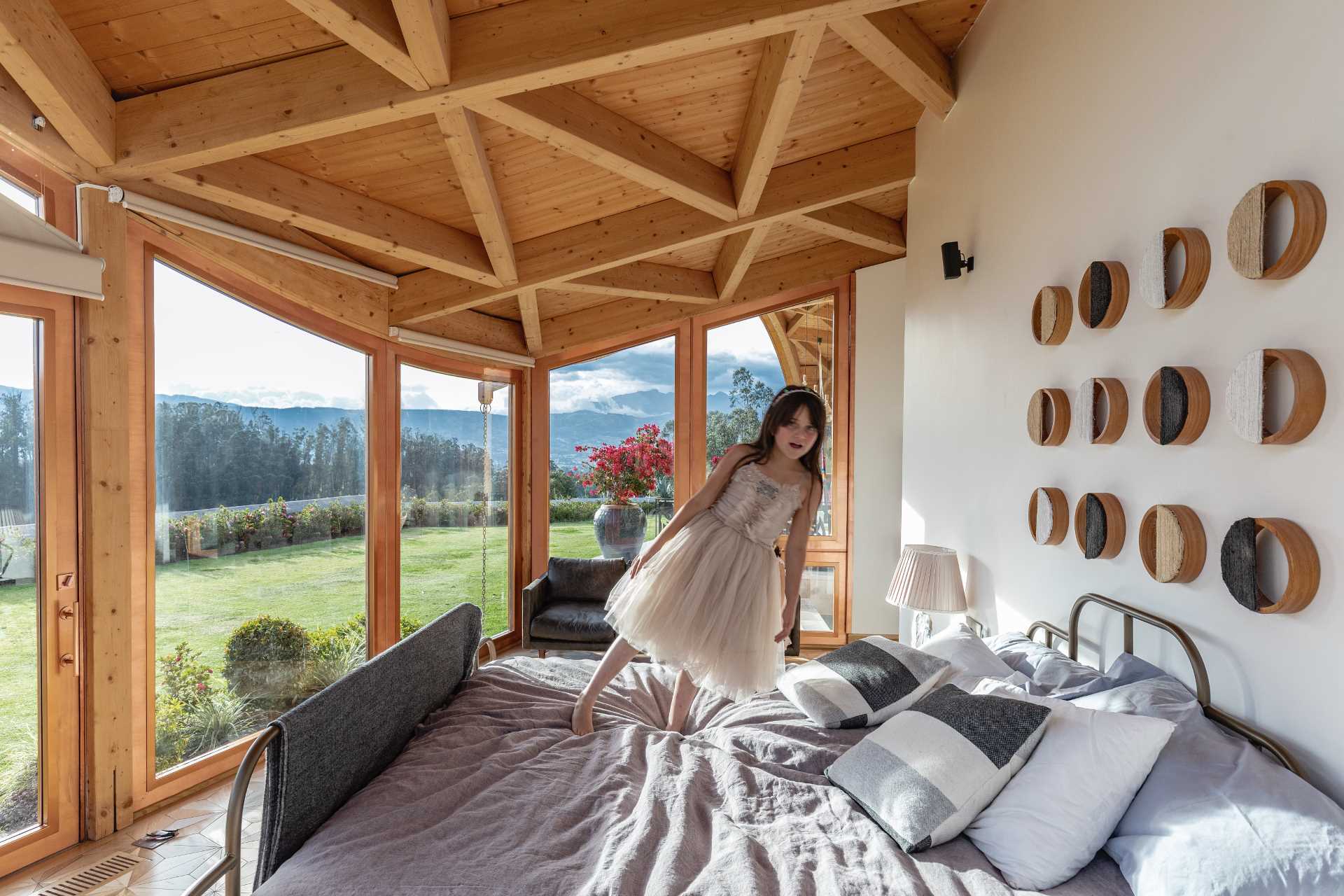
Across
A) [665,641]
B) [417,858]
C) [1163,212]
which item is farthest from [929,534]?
[417,858]

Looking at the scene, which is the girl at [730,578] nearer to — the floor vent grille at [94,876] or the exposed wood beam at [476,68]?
the exposed wood beam at [476,68]

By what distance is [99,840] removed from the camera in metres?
2.39

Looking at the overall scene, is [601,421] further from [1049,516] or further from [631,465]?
[1049,516]

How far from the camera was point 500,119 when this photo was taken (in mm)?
2303

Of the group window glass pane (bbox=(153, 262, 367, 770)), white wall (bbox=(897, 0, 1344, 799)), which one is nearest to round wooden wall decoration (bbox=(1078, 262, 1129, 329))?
white wall (bbox=(897, 0, 1344, 799))

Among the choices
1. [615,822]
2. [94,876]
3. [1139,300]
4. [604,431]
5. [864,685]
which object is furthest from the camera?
[604,431]

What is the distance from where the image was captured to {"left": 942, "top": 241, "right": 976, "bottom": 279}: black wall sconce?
119 inches

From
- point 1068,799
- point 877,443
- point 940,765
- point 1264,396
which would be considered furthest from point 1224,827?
point 877,443

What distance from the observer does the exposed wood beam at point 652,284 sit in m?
4.12

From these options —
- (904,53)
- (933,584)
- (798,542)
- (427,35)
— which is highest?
(904,53)

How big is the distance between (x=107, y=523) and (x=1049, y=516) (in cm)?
321

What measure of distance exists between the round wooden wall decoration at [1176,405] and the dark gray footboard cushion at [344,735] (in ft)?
6.59

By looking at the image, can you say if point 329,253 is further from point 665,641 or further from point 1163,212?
point 1163,212

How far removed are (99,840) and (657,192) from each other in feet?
11.5
